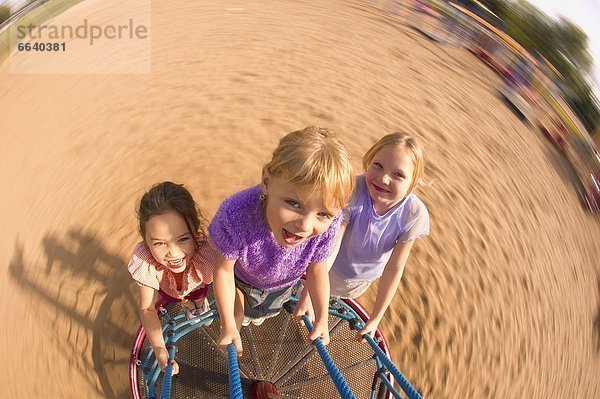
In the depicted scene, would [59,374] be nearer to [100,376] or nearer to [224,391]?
[100,376]

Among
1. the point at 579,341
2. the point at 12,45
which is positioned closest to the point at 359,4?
the point at 12,45

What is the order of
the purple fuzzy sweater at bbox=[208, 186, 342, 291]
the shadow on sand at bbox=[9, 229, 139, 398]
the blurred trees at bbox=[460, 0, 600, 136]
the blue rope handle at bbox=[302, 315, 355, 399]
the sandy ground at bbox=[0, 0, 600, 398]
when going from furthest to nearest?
the blurred trees at bbox=[460, 0, 600, 136]
the sandy ground at bbox=[0, 0, 600, 398]
the shadow on sand at bbox=[9, 229, 139, 398]
the purple fuzzy sweater at bbox=[208, 186, 342, 291]
the blue rope handle at bbox=[302, 315, 355, 399]

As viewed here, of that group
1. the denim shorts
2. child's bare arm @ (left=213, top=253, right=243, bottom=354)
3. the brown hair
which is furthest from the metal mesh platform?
the brown hair

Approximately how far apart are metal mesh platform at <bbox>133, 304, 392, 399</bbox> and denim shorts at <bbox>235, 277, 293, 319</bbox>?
361 mm

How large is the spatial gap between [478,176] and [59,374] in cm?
214

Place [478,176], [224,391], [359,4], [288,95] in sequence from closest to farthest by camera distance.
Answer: [224,391], [478,176], [288,95], [359,4]

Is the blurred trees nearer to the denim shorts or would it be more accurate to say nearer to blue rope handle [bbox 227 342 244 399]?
the denim shorts

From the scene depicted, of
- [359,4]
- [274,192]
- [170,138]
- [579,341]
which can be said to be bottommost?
[170,138]

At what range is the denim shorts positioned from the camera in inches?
48.4

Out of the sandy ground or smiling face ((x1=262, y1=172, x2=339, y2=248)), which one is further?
the sandy ground

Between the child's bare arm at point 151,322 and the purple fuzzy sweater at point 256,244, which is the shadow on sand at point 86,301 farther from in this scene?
the purple fuzzy sweater at point 256,244

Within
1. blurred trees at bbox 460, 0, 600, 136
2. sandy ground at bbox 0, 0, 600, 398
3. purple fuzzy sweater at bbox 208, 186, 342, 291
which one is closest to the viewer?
purple fuzzy sweater at bbox 208, 186, 342, 291

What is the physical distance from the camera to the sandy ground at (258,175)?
76.5 inches

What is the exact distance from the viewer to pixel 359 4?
329 centimetres
